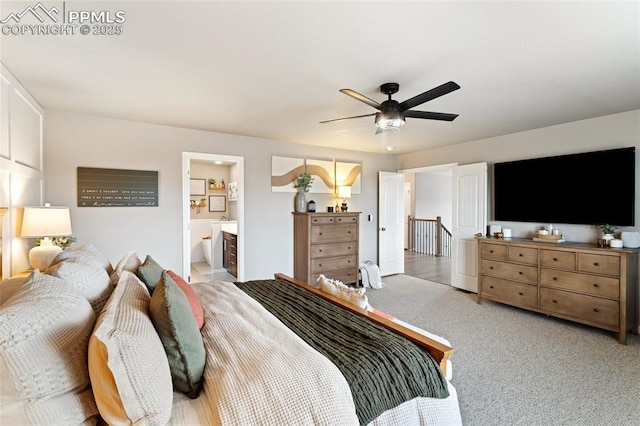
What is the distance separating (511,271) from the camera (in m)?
4.00

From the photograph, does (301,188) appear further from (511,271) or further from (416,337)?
(416,337)

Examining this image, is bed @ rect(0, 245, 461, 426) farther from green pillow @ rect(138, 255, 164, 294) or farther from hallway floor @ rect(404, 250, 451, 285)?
hallway floor @ rect(404, 250, 451, 285)

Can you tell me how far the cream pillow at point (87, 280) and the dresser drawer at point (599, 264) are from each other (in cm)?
446

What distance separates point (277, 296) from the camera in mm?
2322

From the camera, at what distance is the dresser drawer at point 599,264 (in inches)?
123

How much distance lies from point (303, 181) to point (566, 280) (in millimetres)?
3746

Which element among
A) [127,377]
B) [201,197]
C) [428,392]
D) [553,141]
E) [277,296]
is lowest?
[428,392]

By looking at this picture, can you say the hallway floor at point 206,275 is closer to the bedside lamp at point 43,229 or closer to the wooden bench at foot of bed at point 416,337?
the bedside lamp at point 43,229

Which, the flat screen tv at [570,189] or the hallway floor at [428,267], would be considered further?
the hallway floor at [428,267]

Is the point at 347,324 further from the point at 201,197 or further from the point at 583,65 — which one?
the point at 201,197

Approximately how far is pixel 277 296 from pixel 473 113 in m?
3.02

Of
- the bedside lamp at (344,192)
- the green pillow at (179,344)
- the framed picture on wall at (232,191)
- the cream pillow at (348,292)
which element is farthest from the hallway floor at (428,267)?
the green pillow at (179,344)

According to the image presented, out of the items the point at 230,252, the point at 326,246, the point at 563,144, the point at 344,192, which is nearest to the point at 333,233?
the point at 326,246

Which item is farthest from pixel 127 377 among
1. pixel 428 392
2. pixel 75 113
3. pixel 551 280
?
pixel 551 280
